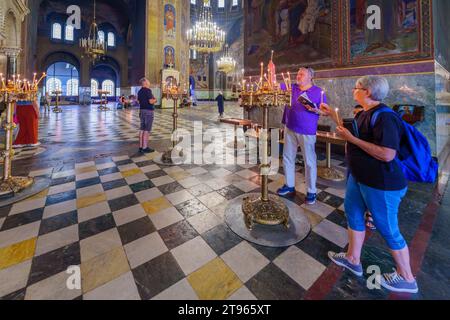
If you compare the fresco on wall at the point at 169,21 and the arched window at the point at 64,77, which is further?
the arched window at the point at 64,77

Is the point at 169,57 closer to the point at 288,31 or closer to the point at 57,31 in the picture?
the point at 57,31

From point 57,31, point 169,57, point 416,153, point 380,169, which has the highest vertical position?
point 57,31

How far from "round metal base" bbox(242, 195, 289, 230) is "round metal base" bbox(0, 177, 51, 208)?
10.8 ft

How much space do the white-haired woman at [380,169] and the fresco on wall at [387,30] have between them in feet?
16.7

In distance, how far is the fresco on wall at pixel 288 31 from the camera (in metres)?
6.24

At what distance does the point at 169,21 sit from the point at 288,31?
64.7 feet

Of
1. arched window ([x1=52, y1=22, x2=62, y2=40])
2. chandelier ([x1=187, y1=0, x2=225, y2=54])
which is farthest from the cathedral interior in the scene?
arched window ([x1=52, y1=22, x2=62, y2=40])

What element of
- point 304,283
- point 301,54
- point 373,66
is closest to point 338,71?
point 373,66

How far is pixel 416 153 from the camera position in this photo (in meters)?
1.47

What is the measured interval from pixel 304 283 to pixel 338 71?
6201 millimetres

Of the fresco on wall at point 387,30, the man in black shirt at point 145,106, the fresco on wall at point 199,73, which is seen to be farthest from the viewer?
the fresco on wall at point 199,73

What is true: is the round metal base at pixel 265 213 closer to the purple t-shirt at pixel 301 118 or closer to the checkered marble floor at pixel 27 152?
the purple t-shirt at pixel 301 118

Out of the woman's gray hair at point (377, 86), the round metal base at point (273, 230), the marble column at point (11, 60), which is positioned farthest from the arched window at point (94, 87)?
the woman's gray hair at point (377, 86)

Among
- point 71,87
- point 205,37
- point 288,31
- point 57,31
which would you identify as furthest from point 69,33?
point 288,31
